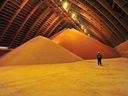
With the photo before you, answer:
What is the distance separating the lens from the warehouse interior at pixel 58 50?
5410mm

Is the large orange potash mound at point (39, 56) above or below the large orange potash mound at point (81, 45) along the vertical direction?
below

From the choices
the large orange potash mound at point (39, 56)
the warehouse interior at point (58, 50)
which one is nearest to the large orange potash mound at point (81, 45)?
the warehouse interior at point (58, 50)

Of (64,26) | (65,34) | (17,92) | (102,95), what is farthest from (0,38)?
(102,95)

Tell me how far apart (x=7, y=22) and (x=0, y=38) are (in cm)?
212

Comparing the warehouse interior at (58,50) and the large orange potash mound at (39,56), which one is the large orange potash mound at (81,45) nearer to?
the warehouse interior at (58,50)

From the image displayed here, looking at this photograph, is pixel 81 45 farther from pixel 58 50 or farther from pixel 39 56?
pixel 39 56

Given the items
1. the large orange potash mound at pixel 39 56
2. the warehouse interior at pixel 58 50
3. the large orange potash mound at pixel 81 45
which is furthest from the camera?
the large orange potash mound at pixel 81 45

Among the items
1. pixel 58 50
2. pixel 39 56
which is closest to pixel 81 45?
pixel 58 50

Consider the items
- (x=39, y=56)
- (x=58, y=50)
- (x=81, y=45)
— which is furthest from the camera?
(x=81, y=45)

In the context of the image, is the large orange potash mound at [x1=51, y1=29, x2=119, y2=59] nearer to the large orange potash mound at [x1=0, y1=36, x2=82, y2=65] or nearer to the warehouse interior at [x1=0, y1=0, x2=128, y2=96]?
the warehouse interior at [x1=0, y1=0, x2=128, y2=96]

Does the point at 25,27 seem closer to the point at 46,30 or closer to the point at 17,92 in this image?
the point at 46,30

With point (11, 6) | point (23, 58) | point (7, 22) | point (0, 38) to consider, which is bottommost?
point (23, 58)

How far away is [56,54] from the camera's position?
13719mm

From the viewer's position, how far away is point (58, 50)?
14.3 meters
